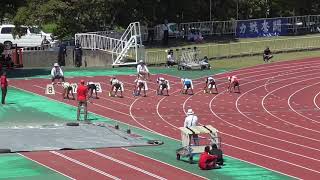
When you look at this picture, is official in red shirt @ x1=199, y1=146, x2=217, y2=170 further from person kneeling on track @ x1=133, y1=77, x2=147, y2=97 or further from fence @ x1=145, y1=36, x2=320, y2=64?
fence @ x1=145, y1=36, x2=320, y2=64

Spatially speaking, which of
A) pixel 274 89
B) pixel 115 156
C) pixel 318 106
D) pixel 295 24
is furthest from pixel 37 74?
pixel 295 24

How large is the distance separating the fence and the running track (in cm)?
397

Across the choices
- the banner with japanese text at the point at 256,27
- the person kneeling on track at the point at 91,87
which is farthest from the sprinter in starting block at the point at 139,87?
the banner with japanese text at the point at 256,27

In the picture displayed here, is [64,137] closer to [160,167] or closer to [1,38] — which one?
[160,167]

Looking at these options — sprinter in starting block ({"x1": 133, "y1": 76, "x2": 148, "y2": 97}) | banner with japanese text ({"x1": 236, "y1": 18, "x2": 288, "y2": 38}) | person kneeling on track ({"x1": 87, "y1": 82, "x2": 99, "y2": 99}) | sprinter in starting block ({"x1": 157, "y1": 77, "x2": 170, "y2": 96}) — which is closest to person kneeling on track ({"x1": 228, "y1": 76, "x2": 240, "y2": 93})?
sprinter in starting block ({"x1": 157, "y1": 77, "x2": 170, "y2": 96})

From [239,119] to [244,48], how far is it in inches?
821

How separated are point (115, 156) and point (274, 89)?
56.5 feet

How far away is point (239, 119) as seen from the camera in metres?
26.4

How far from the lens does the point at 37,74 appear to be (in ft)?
130

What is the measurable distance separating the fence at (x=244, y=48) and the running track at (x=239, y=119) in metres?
3.97

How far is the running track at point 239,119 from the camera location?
1800 cm

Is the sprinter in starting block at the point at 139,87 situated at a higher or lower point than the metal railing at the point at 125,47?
lower

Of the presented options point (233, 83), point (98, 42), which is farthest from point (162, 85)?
point (98, 42)

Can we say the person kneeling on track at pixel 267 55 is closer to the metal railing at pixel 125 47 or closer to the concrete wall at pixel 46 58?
the metal railing at pixel 125 47
